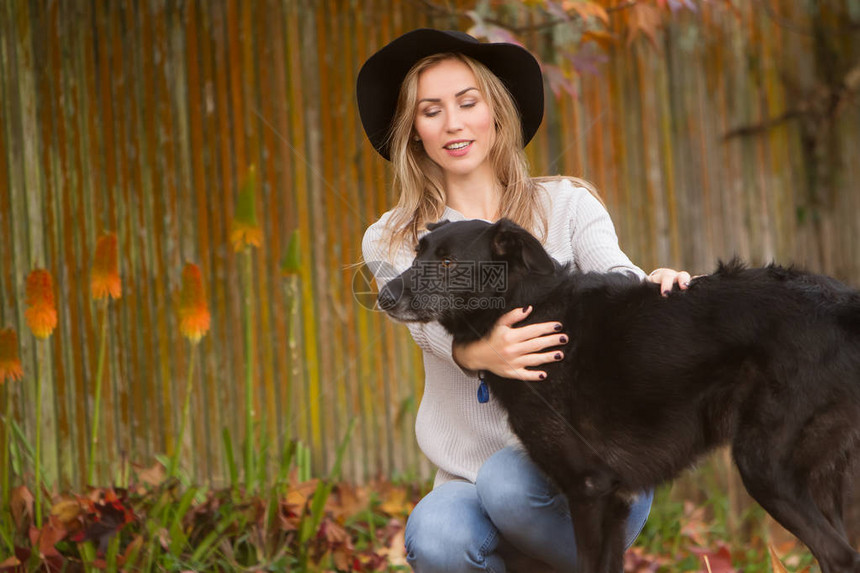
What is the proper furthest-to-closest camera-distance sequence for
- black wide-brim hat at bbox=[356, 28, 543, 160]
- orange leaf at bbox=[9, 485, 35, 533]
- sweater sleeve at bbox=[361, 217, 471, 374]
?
1. orange leaf at bbox=[9, 485, 35, 533]
2. black wide-brim hat at bbox=[356, 28, 543, 160]
3. sweater sleeve at bbox=[361, 217, 471, 374]

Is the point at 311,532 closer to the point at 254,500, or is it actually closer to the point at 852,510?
the point at 254,500

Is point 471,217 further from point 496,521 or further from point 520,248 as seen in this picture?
point 496,521

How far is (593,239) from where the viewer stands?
2.86m

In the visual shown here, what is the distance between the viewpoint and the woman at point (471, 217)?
2631 mm

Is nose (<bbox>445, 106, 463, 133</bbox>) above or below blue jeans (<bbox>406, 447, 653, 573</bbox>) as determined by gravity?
above

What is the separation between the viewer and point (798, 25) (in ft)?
15.9

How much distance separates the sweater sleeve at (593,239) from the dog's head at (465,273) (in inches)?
13.0

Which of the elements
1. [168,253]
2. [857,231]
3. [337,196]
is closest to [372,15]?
[337,196]

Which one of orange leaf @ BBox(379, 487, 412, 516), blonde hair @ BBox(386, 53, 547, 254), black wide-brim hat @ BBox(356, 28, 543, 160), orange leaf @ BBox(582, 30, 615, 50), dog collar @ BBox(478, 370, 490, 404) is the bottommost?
orange leaf @ BBox(379, 487, 412, 516)

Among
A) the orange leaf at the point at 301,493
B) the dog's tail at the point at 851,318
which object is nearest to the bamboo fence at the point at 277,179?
the orange leaf at the point at 301,493

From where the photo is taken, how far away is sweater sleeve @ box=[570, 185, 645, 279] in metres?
2.81

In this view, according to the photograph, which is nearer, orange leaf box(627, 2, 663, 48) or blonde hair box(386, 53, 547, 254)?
blonde hair box(386, 53, 547, 254)

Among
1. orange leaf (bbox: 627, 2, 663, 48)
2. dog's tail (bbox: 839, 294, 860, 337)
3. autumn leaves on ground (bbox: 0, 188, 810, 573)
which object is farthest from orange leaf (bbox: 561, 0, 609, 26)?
dog's tail (bbox: 839, 294, 860, 337)

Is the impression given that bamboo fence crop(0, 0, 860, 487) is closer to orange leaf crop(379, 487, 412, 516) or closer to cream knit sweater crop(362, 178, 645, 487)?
orange leaf crop(379, 487, 412, 516)
